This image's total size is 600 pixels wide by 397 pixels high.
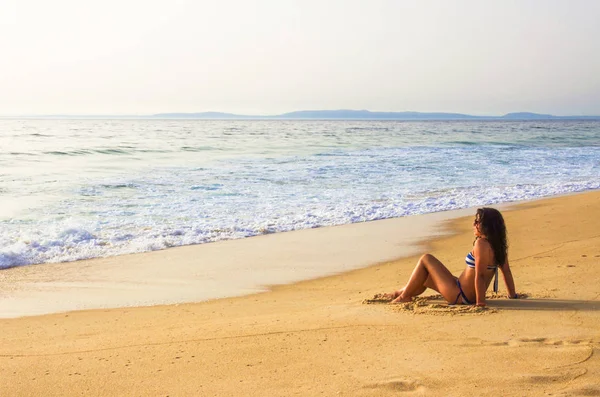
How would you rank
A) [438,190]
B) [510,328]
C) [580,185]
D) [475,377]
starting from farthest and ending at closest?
[580,185], [438,190], [510,328], [475,377]

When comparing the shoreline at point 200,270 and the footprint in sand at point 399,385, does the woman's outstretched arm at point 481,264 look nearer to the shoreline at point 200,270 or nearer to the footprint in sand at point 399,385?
the footprint in sand at point 399,385

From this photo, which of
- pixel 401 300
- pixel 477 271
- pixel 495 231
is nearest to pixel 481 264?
pixel 477 271

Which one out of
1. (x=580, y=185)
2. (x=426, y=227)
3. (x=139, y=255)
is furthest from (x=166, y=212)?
(x=580, y=185)

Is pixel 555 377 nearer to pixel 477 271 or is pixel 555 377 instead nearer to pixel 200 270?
pixel 477 271

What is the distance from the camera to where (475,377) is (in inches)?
154

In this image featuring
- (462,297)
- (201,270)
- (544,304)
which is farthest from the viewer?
(201,270)

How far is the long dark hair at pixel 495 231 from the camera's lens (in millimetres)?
5590

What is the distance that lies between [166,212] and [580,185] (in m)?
13.1

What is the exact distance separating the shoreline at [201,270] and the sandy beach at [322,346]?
465 millimetres

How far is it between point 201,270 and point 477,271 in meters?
4.14

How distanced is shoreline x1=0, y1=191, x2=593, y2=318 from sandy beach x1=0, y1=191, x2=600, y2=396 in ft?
1.53

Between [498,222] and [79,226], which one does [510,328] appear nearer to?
[498,222]

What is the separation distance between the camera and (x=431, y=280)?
19.2 ft

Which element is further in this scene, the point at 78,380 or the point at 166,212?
the point at 166,212
